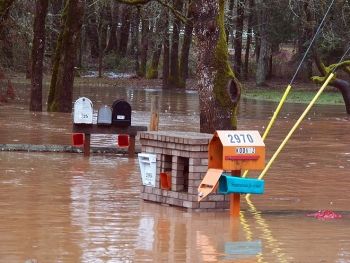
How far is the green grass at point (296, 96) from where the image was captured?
4891cm

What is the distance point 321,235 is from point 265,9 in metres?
52.4

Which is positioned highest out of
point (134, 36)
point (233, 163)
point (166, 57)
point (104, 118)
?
point (134, 36)

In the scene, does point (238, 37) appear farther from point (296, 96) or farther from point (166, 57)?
point (296, 96)

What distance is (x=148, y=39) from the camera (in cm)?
6694

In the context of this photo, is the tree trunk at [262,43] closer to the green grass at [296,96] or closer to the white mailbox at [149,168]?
the green grass at [296,96]

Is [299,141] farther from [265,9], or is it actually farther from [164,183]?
[265,9]

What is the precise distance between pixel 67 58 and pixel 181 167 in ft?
64.9

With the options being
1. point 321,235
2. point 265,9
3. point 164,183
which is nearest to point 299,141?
point 164,183

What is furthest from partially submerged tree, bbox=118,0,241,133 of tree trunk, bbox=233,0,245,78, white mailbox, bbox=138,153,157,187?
tree trunk, bbox=233,0,245,78

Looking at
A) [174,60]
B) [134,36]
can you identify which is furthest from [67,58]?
[134,36]

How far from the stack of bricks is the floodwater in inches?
5.8

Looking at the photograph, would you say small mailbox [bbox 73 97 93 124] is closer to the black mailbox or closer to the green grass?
the black mailbox

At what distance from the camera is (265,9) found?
6300 centimetres

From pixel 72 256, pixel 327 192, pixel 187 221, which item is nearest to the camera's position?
pixel 72 256
